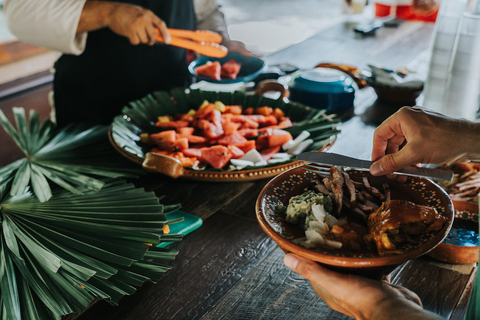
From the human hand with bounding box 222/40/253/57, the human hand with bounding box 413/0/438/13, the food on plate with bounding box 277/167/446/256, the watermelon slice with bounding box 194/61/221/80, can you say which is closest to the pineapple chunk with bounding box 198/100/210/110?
the watermelon slice with bounding box 194/61/221/80

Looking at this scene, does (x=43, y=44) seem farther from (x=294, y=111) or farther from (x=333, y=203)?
(x=333, y=203)

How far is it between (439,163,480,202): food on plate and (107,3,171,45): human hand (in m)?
1.19

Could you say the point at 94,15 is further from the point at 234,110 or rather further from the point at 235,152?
the point at 235,152

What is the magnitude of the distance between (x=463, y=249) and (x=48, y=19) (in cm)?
168

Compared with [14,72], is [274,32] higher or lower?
lower

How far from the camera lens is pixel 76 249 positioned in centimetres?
104

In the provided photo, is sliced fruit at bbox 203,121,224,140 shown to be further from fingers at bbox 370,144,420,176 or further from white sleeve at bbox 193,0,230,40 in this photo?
white sleeve at bbox 193,0,230,40

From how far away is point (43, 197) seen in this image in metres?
1.26

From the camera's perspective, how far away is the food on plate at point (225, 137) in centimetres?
148

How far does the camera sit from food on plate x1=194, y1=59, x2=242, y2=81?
2.09m

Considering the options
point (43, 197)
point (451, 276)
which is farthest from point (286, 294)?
point (43, 197)

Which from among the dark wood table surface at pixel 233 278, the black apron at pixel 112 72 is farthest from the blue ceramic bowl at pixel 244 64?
the dark wood table surface at pixel 233 278

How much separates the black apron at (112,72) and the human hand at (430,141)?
1452 mm

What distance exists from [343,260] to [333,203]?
207 millimetres
